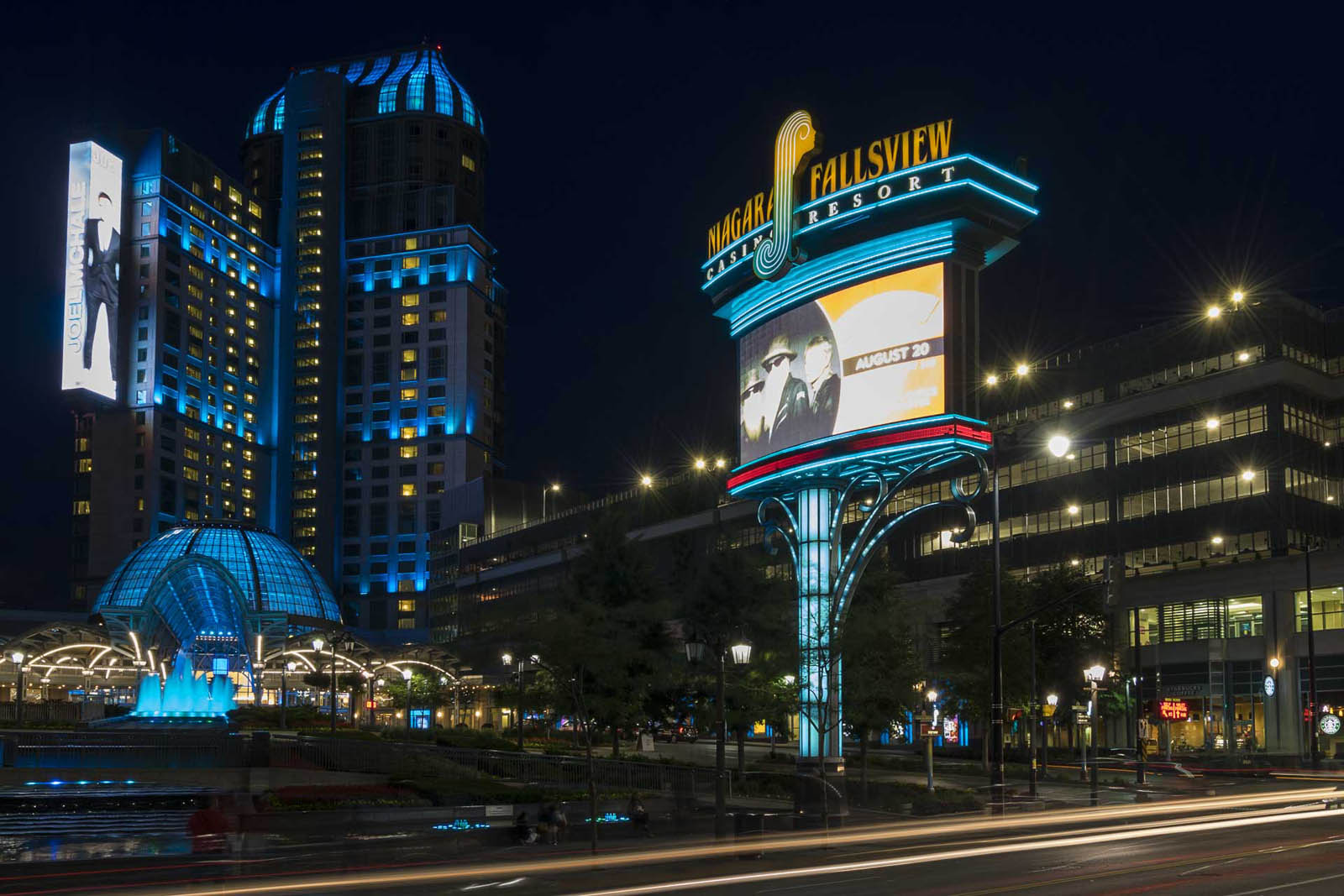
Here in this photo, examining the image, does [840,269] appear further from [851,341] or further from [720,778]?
[720,778]

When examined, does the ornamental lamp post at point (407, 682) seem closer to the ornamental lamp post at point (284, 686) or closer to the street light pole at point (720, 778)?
the ornamental lamp post at point (284, 686)

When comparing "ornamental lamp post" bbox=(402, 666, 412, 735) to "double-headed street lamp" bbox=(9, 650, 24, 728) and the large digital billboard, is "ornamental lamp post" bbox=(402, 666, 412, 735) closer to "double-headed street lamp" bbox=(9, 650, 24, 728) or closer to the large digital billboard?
"double-headed street lamp" bbox=(9, 650, 24, 728)

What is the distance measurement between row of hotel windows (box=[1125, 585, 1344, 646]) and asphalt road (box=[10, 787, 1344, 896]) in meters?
45.2

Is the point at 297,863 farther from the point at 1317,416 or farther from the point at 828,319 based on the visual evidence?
the point at 1317,416

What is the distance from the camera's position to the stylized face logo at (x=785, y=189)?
190 feet

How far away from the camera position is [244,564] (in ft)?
406

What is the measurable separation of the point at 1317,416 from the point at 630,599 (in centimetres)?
5135

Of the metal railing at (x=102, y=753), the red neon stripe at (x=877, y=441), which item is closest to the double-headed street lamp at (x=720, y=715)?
the red neon stripe at (x=877, y=441)

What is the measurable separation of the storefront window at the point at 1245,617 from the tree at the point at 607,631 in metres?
39.9

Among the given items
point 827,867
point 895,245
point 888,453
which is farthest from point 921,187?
point 827,867

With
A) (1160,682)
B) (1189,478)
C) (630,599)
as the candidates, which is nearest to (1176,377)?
(1189,478)

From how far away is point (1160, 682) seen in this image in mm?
86750

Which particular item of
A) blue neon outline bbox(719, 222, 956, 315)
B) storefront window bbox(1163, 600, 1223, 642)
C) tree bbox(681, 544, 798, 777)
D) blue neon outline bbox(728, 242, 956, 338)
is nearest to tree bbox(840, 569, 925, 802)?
tree bbox(681, 544, 798, 777)

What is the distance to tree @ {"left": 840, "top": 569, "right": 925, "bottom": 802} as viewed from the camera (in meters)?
52.7
